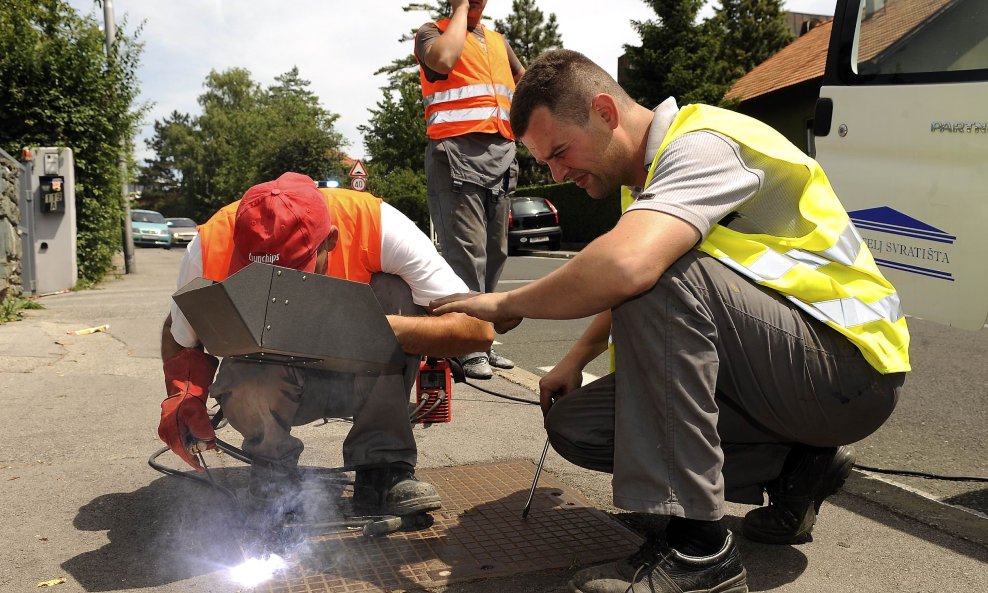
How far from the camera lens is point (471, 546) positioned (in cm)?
229

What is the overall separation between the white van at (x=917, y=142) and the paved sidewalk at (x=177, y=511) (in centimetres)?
100

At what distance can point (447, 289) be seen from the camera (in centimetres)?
255

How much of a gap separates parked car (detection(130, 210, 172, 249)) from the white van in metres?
31.4

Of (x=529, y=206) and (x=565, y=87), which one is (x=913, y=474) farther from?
(x=529, y=206)

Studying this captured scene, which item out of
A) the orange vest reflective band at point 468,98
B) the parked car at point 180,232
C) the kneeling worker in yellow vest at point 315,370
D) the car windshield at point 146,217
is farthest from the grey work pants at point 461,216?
the parked car at point 180,232

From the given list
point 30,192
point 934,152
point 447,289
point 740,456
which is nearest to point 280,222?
point 447,289

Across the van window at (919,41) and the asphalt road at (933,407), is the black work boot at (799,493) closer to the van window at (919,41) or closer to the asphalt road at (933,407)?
the asphalt road at (933,407)

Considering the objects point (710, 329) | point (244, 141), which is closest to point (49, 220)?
point (710, 329)

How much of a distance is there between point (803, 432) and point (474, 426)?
5.79ft

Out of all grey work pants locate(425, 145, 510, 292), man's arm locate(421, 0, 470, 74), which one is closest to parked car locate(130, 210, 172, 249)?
grey work pants locate(425, 145, 510, 292)

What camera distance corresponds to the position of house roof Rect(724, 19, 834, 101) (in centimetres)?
2090

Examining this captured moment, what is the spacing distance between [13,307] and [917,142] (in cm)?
762

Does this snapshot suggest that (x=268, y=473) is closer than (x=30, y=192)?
Yes

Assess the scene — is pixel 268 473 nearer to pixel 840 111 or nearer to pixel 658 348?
pixel 658 348
